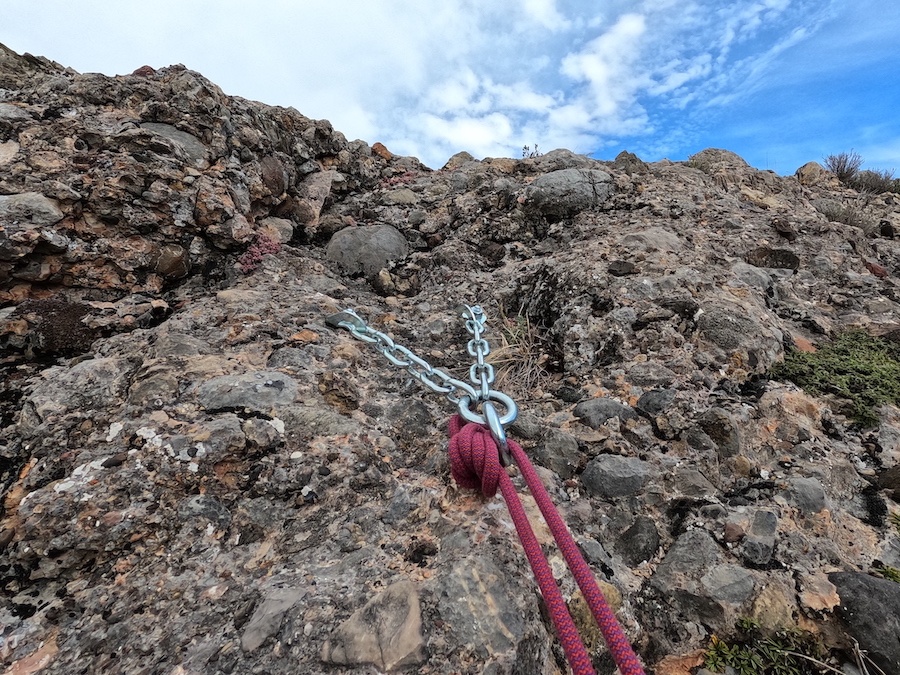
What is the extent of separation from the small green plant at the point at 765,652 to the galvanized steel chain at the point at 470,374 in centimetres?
91

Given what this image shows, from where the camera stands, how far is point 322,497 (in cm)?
190

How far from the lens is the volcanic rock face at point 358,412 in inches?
58.2

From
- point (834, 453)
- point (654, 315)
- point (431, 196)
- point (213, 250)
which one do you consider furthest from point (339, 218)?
point (834, 453)

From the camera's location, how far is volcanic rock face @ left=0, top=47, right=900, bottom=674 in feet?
4.85

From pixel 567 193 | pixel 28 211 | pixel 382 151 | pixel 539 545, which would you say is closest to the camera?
pixel 539 545

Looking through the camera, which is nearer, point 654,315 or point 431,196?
point 654,315

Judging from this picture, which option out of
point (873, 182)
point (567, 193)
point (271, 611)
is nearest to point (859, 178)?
point (873, 182)

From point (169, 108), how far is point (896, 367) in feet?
18.4

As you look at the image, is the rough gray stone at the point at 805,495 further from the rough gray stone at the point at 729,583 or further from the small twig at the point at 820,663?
the small twig at the point at 820,663

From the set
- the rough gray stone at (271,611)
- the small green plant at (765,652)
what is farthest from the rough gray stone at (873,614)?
the rough gray stone at (271,611)

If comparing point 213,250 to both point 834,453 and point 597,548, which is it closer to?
point 597,548

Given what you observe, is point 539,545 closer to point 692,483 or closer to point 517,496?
point 517,496

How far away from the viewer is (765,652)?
1415 mm

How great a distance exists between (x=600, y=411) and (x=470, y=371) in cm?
72
